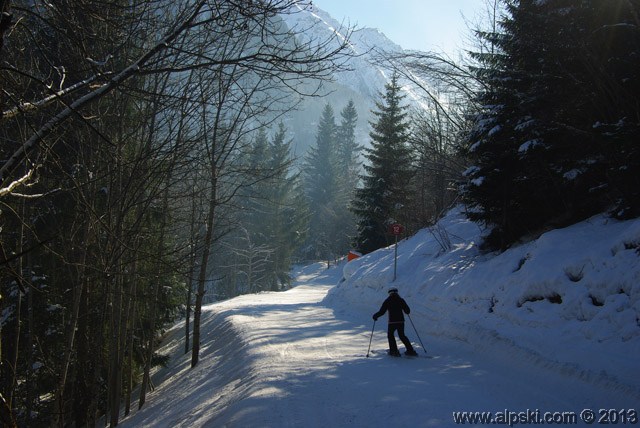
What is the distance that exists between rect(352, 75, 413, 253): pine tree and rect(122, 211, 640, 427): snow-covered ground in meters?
15.6

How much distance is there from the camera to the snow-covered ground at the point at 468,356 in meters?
5.73

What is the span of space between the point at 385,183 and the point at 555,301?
2157 centimetres

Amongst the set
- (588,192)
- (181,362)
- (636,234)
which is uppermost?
(588,192)

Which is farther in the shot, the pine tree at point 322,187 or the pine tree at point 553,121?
the pine tree at point 322,187

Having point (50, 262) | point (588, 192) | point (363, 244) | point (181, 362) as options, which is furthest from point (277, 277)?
point (588, 192)

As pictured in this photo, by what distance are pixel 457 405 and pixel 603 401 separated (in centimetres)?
196

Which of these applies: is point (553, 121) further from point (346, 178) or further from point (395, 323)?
point (346, 178)

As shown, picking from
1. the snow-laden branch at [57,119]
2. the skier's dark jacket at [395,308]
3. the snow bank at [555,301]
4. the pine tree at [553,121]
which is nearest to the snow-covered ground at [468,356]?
the snow bank at [555,301]

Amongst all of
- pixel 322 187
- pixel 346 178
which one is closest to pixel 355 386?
pixel 322 187

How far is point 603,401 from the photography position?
5.64 metres

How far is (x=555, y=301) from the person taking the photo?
822cm

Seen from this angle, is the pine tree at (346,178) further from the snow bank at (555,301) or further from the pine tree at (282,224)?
the snow bank at (555,301)

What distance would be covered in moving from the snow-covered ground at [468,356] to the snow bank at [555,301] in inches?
1.0

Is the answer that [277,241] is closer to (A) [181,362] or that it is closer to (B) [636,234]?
(A) [181,362]
